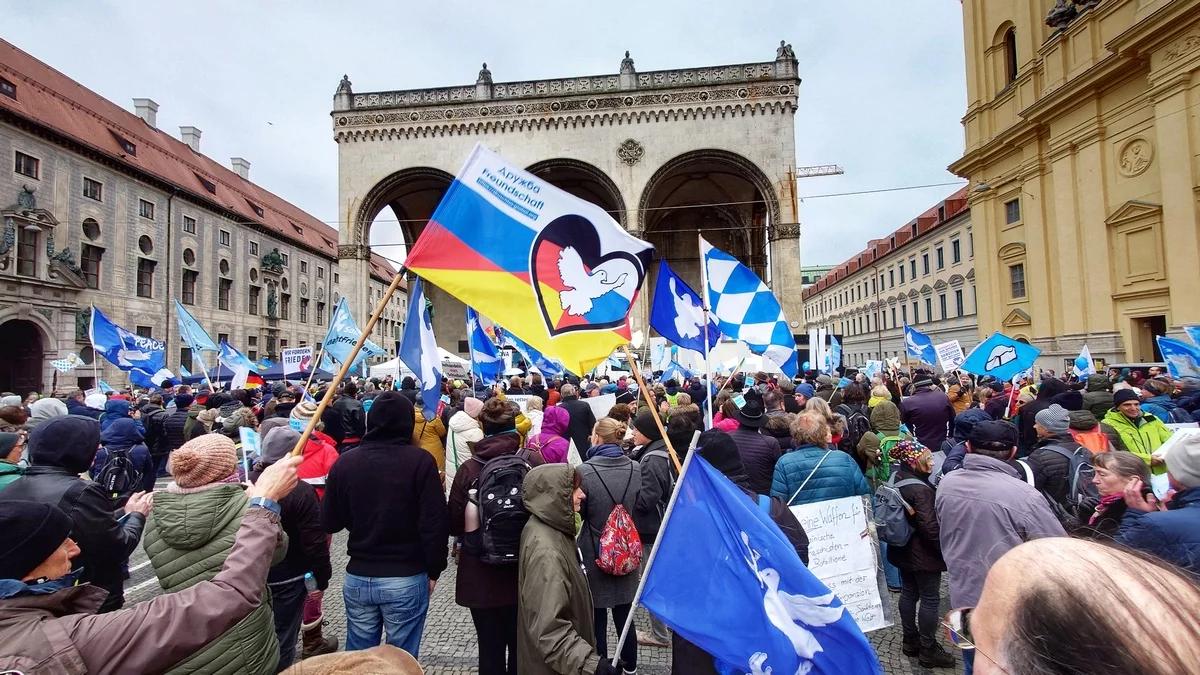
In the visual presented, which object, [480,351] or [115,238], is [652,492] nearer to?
[480,351]

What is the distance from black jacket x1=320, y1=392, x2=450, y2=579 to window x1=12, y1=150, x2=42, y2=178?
31422 mm

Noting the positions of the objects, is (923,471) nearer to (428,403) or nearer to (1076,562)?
(1076,562)

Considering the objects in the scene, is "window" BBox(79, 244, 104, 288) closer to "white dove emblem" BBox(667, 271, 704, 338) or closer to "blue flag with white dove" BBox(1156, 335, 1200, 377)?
"white dove emblem" BBox(667, 271, 704, 338)

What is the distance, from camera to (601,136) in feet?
90.0

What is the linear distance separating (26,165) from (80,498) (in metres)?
31.3

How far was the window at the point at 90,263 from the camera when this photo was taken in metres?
26.3

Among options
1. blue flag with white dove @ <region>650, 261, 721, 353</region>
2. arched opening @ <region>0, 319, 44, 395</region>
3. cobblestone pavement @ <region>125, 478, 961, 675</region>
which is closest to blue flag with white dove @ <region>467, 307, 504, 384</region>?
blue flag with white dove @ <region>650, 261, 721, 353</region>

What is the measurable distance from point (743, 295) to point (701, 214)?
93.8 feet

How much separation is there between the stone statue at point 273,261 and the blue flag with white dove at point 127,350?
27130 mm

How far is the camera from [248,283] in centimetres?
3794

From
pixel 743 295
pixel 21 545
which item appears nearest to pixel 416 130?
pixel 743 295

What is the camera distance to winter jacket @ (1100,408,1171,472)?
4.92 metres

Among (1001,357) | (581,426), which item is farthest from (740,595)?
(1001,357)

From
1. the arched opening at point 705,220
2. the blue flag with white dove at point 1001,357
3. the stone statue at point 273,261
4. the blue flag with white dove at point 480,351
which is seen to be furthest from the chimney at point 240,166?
the blue flag with white dove at point 1001,357
